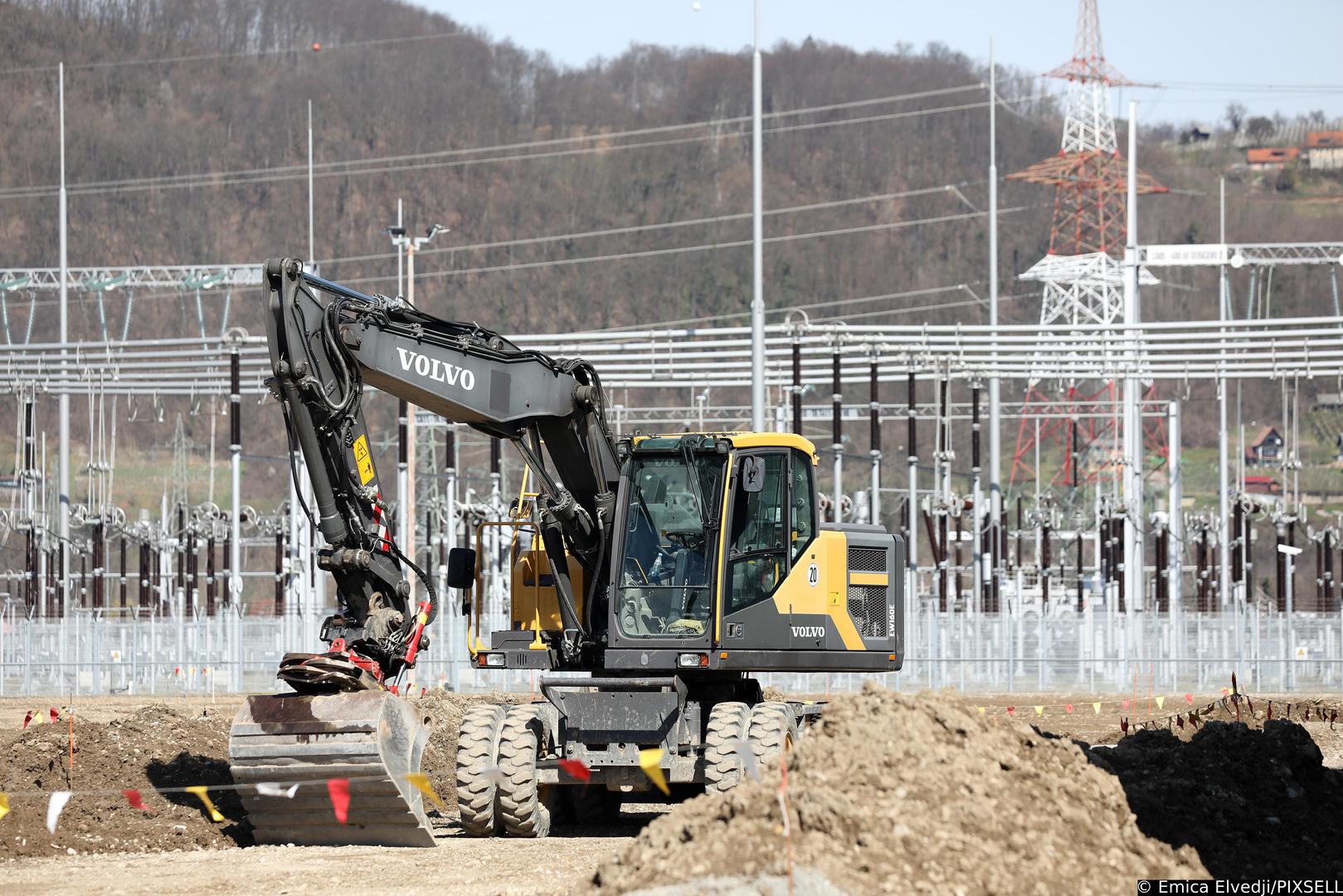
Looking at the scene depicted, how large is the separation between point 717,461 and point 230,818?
500cm

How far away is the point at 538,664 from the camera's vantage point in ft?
51.5

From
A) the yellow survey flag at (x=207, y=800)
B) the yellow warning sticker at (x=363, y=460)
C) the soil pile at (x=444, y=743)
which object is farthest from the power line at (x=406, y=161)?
the yellow warning sticker at (x=363, y=460)

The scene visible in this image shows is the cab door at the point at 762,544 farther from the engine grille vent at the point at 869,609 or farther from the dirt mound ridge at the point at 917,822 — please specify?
the dirt mound ridge at the point at 917,822

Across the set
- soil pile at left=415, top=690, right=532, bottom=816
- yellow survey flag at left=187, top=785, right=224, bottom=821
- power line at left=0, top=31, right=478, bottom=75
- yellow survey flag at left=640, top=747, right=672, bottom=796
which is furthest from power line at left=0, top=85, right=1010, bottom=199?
yellow survey flag at left=640, top=747, right=672, bottom=796

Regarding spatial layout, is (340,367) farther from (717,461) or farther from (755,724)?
(755,724)

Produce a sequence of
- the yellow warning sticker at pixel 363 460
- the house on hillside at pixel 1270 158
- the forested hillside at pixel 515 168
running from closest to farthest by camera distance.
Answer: the yellow warning sticker at pixel 363 460 → the forested hillside at pixel 515 168 → the house on hillside at pixel 1270 158

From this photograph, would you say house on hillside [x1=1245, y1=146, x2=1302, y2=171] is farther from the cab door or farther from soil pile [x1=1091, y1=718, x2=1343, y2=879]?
the cab door

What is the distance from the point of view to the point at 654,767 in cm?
1445

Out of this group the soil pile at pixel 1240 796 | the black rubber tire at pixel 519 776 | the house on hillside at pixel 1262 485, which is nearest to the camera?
the soil pile at pixel 1240 796

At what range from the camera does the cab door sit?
591 inches

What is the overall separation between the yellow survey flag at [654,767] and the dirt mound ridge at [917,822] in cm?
217

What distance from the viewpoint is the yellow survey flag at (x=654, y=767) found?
565 inches

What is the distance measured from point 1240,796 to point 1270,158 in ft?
528

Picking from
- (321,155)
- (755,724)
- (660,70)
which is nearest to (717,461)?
(755,724)
